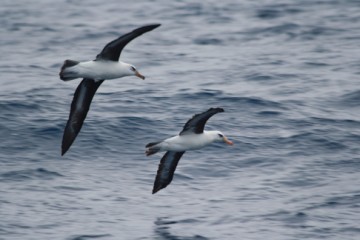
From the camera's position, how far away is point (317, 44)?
1126 inches

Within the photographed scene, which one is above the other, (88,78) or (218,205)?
(88,78)

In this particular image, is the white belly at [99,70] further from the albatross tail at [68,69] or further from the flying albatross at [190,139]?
the flying albatross at [190,139]

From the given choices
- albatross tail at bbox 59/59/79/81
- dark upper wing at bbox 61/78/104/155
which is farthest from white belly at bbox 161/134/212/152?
dark upper wing at bbox 61/78/104/155

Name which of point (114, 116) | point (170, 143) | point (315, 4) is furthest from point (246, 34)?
point (170, 143)

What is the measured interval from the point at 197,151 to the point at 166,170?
2402mm

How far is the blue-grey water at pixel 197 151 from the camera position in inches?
658

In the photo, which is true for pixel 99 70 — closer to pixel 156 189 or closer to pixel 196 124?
pixel 196 124

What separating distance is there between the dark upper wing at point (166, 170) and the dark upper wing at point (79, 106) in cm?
181

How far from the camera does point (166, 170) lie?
1767 cm

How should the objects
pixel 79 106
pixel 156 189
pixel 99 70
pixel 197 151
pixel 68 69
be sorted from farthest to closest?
pixel 197 151
pixel 79 106
pixel 156 189
pixel 99 70
pixel 68 69

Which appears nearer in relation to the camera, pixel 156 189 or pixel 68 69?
pixel 68 69

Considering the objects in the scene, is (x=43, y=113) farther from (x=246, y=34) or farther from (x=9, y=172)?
(x=246, y=34)

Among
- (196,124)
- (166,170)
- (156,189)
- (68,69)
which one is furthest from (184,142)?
(68,69)

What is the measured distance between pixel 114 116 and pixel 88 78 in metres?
4.04
